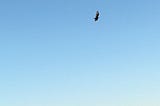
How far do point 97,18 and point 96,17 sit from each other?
0.30 meters

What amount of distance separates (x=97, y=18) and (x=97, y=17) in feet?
1.49

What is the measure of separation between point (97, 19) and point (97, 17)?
821 mm

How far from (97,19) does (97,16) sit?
1.42 m

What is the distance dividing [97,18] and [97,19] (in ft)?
1.21

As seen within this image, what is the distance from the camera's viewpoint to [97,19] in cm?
4538

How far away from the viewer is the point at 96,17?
45750mm

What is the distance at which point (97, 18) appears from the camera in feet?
150

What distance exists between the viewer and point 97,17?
46.0m

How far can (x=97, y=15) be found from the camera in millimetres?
47531

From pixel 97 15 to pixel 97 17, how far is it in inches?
64.3

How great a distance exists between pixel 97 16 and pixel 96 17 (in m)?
0.91

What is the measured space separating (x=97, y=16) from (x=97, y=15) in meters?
1.04

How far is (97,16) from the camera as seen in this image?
1833 inches
